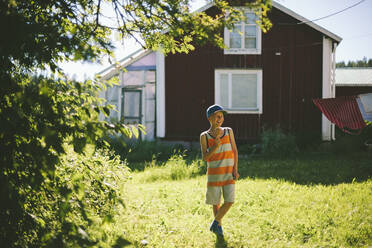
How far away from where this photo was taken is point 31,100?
1.58 metres

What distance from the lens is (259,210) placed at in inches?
192

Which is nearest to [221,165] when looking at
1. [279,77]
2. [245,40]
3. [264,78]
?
[264,78]

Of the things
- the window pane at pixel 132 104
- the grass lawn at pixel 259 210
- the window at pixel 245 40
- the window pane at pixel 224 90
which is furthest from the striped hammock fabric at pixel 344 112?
the window pane at pixel 132 104

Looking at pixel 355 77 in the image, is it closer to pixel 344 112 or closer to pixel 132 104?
pixel 344 112

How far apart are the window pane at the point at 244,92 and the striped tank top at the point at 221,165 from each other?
8881mm

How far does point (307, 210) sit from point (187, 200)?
6.53 feet

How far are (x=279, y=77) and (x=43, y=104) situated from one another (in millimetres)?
11821

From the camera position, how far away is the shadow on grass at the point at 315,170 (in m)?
6.93

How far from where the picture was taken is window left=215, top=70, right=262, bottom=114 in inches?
492

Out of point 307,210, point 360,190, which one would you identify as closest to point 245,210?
point 307,210

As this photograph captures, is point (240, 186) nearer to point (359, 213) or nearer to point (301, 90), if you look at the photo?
point (359, 213)

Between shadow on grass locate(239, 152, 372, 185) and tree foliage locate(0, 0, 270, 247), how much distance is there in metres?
Result: 4.96

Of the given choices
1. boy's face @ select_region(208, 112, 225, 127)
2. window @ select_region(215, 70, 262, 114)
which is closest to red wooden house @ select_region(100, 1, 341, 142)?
window @ select_region(215, 70, 262, 114)

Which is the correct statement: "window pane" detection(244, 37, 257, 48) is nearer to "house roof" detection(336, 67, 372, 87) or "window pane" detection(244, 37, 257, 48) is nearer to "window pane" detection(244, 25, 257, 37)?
"window pane" detection(244, 25, 257, 37)
